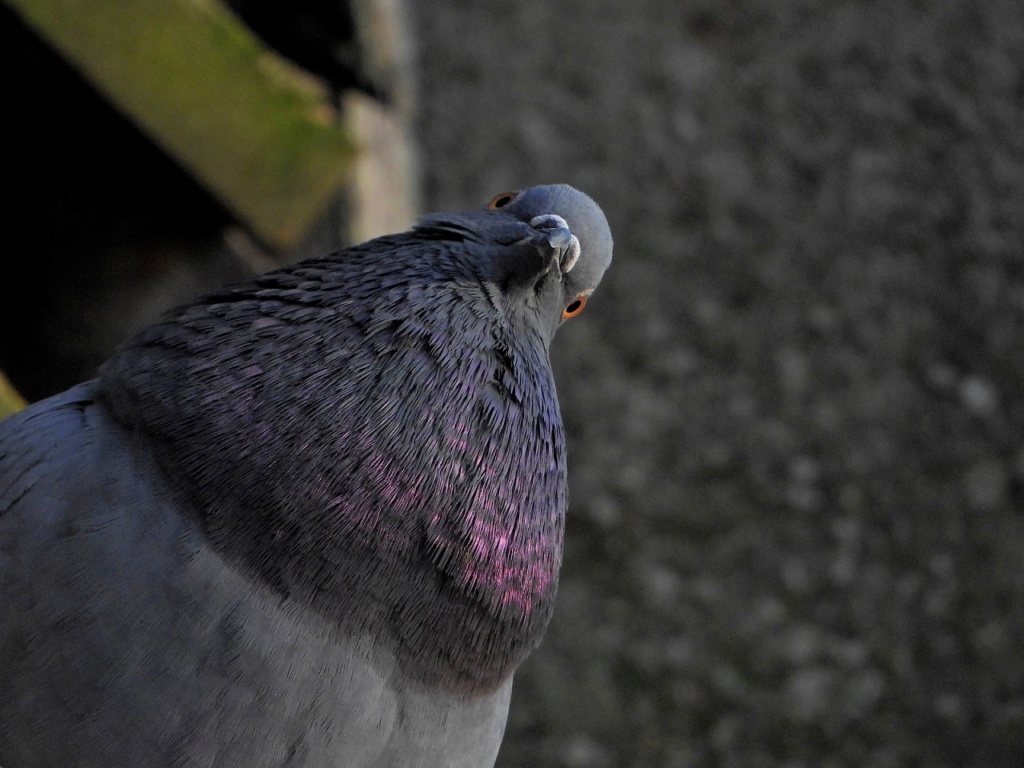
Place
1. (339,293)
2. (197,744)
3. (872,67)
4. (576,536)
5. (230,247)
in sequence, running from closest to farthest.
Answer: (197,744), (339,293), (230,247), (576,536), (872,67)

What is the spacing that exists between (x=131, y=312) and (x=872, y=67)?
3612mm

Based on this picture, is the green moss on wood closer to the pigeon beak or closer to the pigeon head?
the pigeon head

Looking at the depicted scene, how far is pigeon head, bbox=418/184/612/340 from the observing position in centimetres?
169

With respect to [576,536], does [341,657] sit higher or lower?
lower

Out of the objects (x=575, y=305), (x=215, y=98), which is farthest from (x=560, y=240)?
(x=215, y=98)

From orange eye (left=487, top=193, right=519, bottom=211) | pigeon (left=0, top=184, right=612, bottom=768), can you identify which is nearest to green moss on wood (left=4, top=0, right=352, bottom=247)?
orange eye (left=487, top=193, right=519, bottom=211)

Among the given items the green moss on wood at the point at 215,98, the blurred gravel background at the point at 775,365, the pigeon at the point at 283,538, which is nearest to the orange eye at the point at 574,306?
the pigeon at the point at 283,538

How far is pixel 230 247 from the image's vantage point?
2736 mm

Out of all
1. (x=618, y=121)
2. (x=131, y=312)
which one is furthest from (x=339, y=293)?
(x=618, y=121)

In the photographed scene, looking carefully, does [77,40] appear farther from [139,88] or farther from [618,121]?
[618,121]

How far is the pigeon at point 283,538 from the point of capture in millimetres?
1385

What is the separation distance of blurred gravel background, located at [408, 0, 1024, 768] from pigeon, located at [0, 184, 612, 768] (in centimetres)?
300

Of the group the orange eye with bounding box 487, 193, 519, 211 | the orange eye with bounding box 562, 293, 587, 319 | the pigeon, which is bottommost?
the pigeon

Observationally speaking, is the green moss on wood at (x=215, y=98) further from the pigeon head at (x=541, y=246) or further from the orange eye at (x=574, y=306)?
the orange eye at (x=574, y=306)
